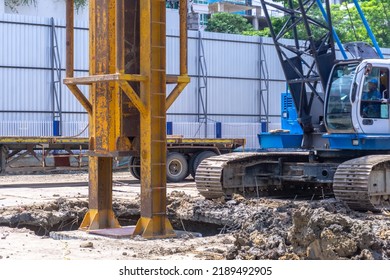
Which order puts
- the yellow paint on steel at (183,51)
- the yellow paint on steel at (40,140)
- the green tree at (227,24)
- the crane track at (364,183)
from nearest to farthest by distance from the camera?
the yellow paint on steel at (183,51)
the crane track at (364,183)
the yellow paint on steel at (40,140)
the green tree at (227,24)

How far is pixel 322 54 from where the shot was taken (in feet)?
57.5

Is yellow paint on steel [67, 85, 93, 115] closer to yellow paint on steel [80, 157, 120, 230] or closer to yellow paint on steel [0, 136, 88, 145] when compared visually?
yellow paint on steel [80, 157, 120, 230]

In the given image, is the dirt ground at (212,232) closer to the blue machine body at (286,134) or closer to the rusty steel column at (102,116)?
the rusty steel column at (102,116)

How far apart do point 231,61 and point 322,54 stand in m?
20.8

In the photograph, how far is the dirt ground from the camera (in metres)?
9.16

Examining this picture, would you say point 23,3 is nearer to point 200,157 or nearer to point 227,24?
point 227,24

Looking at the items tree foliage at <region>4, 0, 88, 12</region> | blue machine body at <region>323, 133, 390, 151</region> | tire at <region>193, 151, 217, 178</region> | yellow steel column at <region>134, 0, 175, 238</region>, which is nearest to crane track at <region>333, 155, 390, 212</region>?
blue machine body at <region>323, 133, 390, 151</region>

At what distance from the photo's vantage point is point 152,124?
11.4m

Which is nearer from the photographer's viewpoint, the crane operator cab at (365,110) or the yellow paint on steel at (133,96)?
the yellow paint on steel at (133,96)

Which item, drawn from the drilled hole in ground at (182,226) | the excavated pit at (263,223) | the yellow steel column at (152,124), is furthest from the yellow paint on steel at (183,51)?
the drilled hole in ground at (182,226)

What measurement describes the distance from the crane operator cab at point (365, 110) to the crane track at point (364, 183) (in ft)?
2.96

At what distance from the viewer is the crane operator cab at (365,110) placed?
617 inches

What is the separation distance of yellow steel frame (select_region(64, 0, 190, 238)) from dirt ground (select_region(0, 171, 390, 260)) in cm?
49

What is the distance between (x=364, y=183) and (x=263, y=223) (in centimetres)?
284
